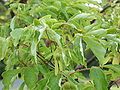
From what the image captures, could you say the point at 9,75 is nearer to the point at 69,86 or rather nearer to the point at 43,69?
the point at 43,69


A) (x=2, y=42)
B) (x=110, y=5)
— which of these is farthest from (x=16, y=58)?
(x=110, y=5)

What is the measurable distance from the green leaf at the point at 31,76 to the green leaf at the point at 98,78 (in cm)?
17

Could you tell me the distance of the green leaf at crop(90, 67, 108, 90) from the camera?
930 millimetres

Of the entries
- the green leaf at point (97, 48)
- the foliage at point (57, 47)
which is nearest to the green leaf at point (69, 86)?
the foliage at point (57, 47)

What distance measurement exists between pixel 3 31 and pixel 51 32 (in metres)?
0.48

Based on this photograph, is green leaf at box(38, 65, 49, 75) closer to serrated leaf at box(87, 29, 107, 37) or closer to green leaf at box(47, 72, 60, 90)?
green leaf at box(47, 72, 60, 90)

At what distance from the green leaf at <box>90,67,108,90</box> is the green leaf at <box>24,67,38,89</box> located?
171mm

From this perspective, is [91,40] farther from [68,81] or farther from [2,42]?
[2,42]

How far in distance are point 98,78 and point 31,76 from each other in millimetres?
197

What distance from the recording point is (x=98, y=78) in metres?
0.93

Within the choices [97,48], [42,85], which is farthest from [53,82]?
[97,48]

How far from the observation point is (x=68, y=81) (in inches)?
36.4

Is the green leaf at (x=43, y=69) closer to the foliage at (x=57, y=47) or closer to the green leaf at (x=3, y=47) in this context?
the foliage at (x=57, y=47)

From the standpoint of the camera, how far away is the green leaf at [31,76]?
986 mm
